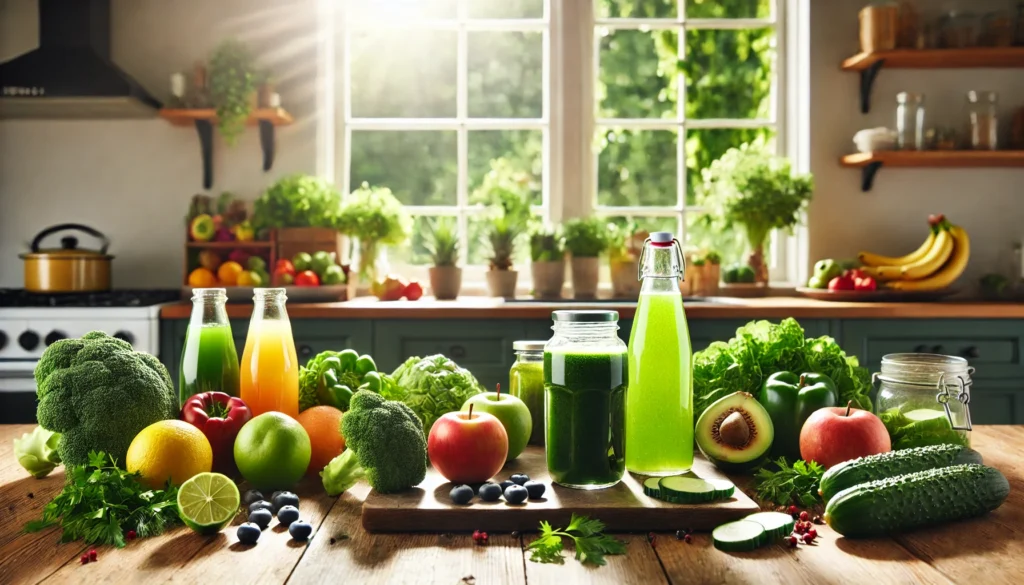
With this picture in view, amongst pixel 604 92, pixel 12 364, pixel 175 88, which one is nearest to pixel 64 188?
pixel 175 88

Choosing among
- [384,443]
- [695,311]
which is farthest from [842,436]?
[695,311]

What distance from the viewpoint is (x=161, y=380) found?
4.23ft

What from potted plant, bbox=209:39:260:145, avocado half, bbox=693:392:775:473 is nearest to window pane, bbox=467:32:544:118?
potted plant, bbox=209:39:260:145

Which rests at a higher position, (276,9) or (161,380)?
(276,9)

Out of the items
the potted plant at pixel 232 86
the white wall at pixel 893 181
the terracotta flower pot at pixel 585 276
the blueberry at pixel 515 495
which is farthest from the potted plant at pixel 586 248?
the blueberry at pixel 515 495

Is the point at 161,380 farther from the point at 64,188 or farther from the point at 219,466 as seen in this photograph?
the point at 64,188

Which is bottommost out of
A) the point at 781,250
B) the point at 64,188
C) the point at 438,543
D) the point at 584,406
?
the point at 438,543

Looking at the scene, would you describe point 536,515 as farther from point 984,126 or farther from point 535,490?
point 984,126

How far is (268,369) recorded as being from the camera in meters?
1.41

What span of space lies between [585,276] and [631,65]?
1103 mm

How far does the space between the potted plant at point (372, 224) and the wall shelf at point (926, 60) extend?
2096mm

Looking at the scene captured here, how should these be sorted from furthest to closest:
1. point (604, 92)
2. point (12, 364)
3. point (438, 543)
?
point (604, 92), point (12, 364), point (438, 543)

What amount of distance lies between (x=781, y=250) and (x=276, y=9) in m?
2.58

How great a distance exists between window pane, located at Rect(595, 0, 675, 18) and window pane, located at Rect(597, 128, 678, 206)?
0.54 metres
